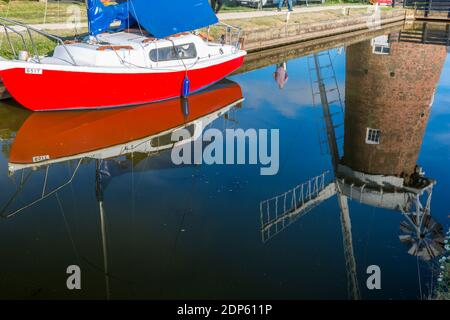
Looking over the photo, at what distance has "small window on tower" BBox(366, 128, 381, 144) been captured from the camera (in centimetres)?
1841

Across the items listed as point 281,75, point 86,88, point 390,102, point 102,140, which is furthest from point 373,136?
point 86,88

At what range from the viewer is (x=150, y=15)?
1958cm

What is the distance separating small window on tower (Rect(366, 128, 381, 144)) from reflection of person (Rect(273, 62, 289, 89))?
5.68 metres

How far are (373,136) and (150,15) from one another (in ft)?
32.3

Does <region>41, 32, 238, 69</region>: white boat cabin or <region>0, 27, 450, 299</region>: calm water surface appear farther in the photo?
<region>41, 32, 238, 69</region>: white boat cabin

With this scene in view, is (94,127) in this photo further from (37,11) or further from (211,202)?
(37,11)

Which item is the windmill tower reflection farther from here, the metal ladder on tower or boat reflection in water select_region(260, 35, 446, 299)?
the metal ladder on tower

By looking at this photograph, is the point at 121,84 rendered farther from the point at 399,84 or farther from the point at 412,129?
the point at 399,84

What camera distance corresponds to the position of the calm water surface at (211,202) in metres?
9.61

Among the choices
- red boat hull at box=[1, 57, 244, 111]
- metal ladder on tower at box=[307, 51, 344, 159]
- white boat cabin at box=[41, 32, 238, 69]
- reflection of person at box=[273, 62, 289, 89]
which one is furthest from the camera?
reflection of person at box=[273, 62, 289, 89]

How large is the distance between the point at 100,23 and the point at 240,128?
6969 mm

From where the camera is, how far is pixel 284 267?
10055mm

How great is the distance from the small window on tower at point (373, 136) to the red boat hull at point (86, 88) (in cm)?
744

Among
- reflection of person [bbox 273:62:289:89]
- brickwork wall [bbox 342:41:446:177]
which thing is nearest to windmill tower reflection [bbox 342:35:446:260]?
brickwork wall [bbox 342:41:446:177]
